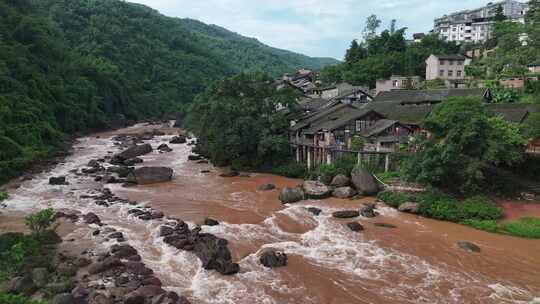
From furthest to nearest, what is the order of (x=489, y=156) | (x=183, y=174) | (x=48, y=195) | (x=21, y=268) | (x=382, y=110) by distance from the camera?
(x=382, y=110) → (x=183, y=174) → (x=48, y=195) → (x=489, y=156) → (x=21, y=268)

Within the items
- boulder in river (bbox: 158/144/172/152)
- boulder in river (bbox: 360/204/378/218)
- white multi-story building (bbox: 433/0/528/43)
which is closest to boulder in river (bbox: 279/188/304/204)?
boulder in river (bbox: 360/204/378/218)

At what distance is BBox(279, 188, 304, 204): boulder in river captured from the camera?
102 feet

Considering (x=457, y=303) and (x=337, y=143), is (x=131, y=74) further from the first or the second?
(x=457, y=303)

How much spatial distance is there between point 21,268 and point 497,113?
125 ft

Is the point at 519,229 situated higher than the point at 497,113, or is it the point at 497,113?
the point at 497,113

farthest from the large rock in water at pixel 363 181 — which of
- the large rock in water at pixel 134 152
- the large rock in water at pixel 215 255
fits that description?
the large rock in water at pixel 134 152

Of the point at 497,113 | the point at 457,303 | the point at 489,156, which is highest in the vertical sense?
the point at 497,113

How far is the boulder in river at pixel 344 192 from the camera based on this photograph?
31.8 metres

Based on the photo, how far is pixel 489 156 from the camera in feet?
88.6

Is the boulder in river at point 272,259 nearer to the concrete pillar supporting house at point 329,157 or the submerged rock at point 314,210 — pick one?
the submerged rock at point 314,210

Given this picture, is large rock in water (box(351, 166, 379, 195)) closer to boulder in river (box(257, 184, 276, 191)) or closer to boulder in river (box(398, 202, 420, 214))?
boulder in river (box(398, 202, 420, 214))

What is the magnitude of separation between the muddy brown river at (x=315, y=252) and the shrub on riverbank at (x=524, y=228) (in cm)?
73

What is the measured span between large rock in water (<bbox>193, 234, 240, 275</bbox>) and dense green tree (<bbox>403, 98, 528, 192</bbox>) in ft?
51.0

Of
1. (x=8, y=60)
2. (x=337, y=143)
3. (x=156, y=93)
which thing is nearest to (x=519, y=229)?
(x=337, y=143)
